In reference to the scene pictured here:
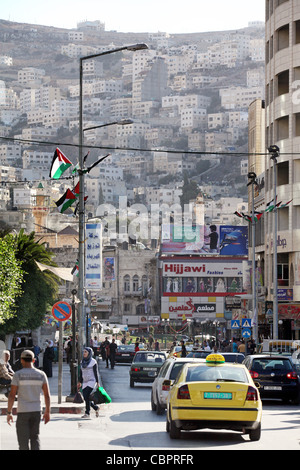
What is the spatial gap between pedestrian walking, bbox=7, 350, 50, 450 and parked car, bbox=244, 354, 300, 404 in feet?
49.2

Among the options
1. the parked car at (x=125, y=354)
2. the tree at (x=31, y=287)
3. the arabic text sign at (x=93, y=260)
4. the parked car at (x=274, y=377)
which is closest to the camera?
the parked car at (x=274, y=377)

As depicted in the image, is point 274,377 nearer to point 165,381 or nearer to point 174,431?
point 165,381

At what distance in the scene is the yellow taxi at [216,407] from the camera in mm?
18938

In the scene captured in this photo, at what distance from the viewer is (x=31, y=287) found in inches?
1794

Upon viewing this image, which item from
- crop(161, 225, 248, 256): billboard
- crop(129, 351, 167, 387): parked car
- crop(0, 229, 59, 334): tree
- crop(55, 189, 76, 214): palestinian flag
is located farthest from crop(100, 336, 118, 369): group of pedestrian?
crop(161, 225, 248, 256): billboard

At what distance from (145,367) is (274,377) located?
10.6 meters

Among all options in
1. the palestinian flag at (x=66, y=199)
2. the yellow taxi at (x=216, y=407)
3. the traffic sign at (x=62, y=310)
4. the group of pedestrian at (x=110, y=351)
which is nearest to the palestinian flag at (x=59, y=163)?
the palestinian flag at (x=66, y=199)

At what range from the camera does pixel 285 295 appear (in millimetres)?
62250

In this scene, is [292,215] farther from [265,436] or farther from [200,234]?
[200,234]

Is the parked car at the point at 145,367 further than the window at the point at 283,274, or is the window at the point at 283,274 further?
the window at the point at 283,274

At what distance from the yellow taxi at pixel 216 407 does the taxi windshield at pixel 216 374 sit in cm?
4

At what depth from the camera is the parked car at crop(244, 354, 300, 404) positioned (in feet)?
96.1

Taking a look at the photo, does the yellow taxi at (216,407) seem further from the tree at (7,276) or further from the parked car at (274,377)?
the tree at (7,276)

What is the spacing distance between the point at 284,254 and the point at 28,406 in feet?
170
